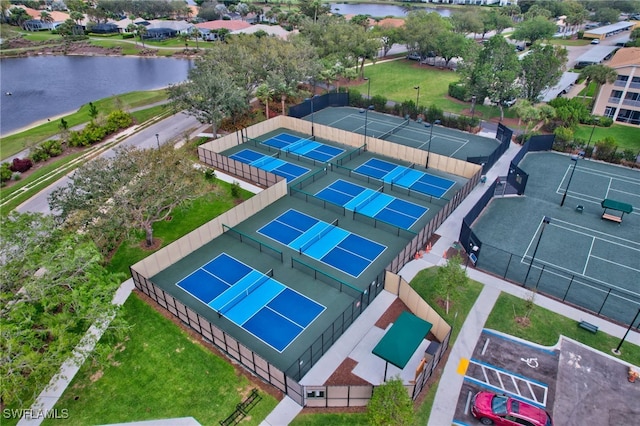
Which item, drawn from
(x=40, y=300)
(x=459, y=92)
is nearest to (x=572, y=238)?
(x=40, y=300)

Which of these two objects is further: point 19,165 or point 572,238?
point 19,165

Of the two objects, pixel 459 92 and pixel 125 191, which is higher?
pixel 125 191

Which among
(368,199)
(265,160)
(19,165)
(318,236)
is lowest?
(19,165)

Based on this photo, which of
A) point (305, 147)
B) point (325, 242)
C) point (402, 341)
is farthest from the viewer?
point (305, 147)

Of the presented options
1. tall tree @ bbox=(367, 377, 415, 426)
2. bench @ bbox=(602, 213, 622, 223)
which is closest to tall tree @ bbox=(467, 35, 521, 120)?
bench @ bbox=(602, 213, 622, 223)

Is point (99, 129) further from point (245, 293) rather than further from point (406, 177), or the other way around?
point (406, 177)

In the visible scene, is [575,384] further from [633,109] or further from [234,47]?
[234,47]

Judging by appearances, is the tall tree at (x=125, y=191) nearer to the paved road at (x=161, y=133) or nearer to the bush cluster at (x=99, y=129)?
the paved road at (x=161, y=133)

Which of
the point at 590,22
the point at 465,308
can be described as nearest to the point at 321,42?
the point at 465,308
